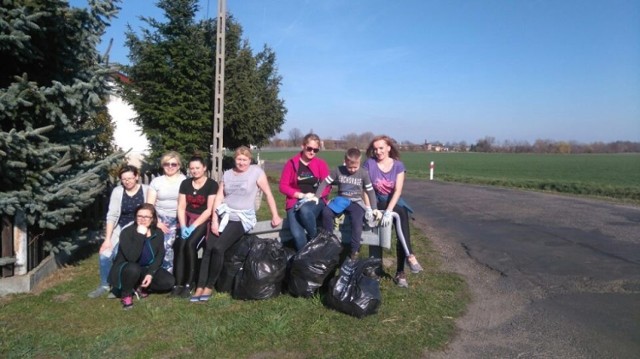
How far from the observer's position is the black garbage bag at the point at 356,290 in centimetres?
418

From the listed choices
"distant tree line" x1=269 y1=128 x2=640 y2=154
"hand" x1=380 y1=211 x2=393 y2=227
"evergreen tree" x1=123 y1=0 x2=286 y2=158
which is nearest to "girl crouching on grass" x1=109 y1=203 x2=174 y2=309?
"hand" x1=380 y1=211 x2=393 y2=227

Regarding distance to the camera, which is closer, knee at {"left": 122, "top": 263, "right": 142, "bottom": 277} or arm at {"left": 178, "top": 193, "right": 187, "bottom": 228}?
knee at {"left": 122, "top": 263, "right": 142, "bottom": 277}

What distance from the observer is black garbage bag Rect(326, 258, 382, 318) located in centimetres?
418

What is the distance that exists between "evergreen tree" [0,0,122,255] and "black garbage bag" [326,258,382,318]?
10.1 feet

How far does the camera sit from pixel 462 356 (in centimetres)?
354

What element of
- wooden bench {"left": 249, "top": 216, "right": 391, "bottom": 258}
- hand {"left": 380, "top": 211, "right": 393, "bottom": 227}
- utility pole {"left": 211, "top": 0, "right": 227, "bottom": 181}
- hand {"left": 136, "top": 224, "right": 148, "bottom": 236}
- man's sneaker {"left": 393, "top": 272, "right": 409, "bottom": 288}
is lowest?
man's sneaker {"left": 393, "top": 272, "right": 409, "bottom": 288}

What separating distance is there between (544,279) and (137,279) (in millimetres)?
4732

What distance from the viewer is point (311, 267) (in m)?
4.62

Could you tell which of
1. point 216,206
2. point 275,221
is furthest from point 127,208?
point 275,221

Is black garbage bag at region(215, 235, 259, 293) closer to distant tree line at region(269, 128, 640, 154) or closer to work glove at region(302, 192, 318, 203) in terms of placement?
work glove at region(302, 192, 318, 203)

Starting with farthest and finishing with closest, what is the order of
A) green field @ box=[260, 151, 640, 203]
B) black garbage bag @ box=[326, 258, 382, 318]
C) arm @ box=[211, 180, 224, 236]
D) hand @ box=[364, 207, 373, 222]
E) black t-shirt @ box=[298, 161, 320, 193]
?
1. green field @ box=[260, 151, 640, 203]
2. black t-shirt @ box=[298, 161, 320, 193]
3. hand @ box=[364, 207, 373, 222]
4. arm @ box=[211, 180, 224, 236]
5. black garbage bag @ box=[326, 258, 382, 318]

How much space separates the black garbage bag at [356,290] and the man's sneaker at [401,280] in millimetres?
858

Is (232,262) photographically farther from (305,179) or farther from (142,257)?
(305,179)

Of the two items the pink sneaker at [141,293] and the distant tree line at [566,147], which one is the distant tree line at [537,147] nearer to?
the distant tree line at [566,147]
